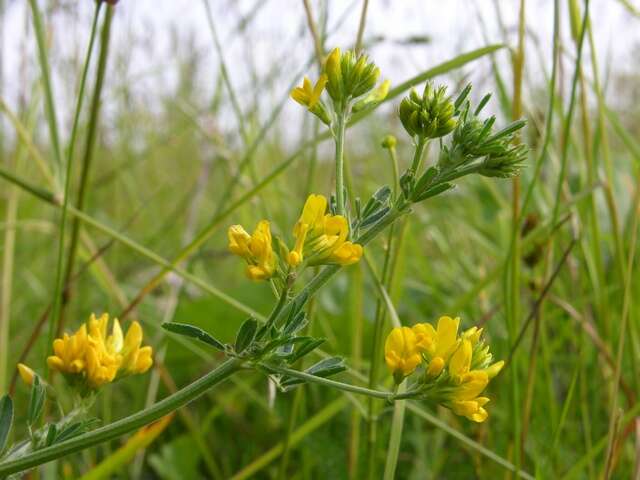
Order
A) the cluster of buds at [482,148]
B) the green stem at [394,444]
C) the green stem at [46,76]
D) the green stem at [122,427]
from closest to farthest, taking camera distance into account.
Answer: the green stem at [122,427], the cluster of buds at [482,148], the green stem at [394,444], the green stem at [46,76]

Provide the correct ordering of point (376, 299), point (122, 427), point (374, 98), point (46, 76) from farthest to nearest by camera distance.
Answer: point (376, 299)
point (46, 76)
point (374, 98)
point (122, 427)

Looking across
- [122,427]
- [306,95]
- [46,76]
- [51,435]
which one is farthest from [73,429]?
[46,76]

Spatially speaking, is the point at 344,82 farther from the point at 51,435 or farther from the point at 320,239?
the point at 51,435

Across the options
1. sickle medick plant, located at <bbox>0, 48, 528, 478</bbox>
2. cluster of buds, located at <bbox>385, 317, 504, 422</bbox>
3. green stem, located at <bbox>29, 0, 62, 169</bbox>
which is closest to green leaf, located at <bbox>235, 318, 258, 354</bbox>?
sickle medick plant, located at <bbox>0, 48, 528, 478</bbox>

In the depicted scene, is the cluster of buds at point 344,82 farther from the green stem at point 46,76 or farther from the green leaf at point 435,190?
the green stem at point 46,76

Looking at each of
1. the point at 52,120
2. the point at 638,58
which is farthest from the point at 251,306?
the point at 638,58

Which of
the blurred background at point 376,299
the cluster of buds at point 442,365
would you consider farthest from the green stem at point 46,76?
the cluster of buds at point 442,365
